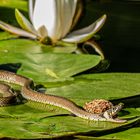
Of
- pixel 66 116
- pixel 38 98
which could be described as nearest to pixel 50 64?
pixel 38 98

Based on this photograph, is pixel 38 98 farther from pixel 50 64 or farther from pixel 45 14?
pixel 45 14

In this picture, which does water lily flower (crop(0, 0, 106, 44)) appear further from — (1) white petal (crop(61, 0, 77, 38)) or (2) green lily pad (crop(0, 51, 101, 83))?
(2) green lily pad (crop(0, 51, 101, 83))

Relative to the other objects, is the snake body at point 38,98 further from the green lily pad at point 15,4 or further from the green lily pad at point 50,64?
the green lily pad at point 15,4

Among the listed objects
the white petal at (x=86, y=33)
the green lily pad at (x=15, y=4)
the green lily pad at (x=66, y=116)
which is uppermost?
the green lily pad at (x=15, y=4)

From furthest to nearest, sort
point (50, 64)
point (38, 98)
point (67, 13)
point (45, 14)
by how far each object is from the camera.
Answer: point (67, 13) → point (45, 14) → point (50, 64) → point (38, 98)

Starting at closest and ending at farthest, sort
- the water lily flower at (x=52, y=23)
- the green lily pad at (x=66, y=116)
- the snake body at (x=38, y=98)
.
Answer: the green lily pad at (x=66, y=116) → the snake body at (x=38, y=98) → the water lily flower at (x=52, y=23)

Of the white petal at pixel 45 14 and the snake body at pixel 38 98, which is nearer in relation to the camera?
the snake body at pixel 38 98

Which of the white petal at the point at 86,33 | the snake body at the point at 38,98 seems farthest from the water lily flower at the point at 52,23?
the snake body at the point at 38,98
